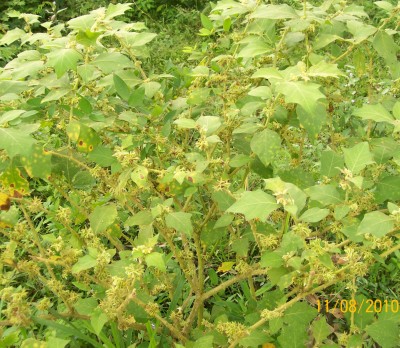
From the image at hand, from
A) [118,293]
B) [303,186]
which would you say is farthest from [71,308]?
[303,186]

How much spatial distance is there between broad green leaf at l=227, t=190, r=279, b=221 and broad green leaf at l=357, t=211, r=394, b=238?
189 mm

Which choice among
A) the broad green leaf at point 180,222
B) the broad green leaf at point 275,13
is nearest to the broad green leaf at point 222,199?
the broad green leaf at point 180,222

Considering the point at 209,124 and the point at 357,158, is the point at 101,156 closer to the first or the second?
the point at 209,124

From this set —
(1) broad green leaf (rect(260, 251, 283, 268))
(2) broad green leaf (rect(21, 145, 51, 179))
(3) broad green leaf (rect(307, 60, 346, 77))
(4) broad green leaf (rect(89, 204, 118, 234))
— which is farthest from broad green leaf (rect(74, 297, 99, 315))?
(3) broad green leaf (rect(307, 60, 346, 77))

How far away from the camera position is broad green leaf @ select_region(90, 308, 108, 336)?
1.37 m

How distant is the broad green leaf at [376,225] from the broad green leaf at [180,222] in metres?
0.42

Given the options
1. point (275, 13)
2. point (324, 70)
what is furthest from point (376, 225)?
point (275, 13)

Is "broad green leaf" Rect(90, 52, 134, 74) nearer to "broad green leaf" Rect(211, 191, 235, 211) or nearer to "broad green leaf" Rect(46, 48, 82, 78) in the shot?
"broad green leaf" Rect(46, 48, 82, 78)

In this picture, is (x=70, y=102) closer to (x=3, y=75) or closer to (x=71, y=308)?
(x=3, y=75)

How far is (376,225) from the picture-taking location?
111cm

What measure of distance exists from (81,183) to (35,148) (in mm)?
371

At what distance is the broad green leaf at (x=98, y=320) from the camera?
1.37 metres

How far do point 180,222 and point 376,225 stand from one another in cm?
47

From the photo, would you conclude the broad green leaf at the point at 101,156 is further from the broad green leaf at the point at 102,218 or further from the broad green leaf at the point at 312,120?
the broad green leaf at the point at 312,120
